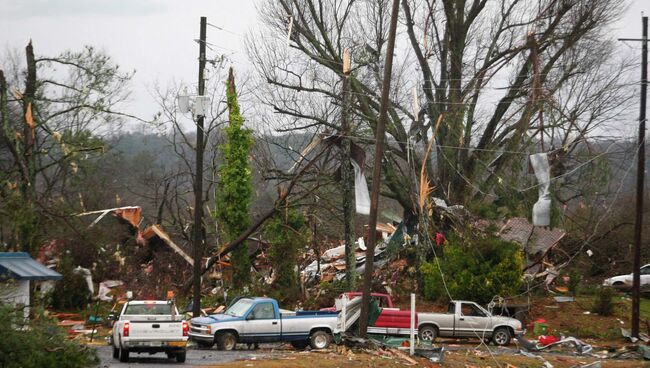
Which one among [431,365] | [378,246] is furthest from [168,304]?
[378,246]

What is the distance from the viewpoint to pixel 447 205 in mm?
37625

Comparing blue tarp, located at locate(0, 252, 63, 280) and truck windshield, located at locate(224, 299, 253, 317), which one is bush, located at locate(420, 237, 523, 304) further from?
blue tarp, located at locate(0, 252, 63, 280)

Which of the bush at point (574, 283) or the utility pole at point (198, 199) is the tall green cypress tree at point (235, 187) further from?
the bush at point (574, 283)

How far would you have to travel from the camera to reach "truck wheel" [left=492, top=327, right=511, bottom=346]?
96.7ft

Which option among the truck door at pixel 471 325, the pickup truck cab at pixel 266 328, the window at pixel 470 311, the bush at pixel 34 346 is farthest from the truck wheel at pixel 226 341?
the window at pixel 470 311

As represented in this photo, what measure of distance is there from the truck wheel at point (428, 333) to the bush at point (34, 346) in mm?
14225

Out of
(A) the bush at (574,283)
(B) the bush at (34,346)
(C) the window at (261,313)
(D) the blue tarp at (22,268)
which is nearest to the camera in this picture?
(B) the bush at (34,346)

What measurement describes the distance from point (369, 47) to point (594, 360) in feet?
59.3

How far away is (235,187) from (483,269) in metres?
10.3

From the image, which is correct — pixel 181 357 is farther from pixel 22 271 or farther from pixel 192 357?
pixel 22 271

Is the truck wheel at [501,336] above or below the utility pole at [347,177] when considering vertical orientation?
below

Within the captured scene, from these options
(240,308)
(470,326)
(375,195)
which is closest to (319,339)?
(240,308)

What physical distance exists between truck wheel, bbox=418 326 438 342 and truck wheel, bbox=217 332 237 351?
22.9ft

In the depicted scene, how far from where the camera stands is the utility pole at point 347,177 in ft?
99.0
